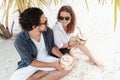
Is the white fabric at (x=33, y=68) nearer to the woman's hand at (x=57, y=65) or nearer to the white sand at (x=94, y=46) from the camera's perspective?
the woman's hand at (x=57, y=65)

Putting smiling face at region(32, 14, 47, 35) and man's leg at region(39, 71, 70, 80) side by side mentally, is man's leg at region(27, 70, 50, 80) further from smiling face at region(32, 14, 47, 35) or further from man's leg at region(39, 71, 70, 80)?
smiling face at region(32, 14, 47, 35)

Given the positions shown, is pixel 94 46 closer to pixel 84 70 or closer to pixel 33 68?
pixel 84 70

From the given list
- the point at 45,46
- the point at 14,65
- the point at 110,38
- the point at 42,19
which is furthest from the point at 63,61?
the point at 110,38

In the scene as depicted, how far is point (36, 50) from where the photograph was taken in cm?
157

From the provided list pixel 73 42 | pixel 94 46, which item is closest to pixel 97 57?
pixel 94 46

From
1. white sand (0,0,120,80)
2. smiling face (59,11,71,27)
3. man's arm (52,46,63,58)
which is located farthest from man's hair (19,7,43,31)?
white sand (0,0,120,80)

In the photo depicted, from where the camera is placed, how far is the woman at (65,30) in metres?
1.55

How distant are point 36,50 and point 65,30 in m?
0.20

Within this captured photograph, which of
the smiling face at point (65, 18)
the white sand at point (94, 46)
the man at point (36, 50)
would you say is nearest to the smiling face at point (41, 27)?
the man at point (36, 50)

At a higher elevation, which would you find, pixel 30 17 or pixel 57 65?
pixel 30 17

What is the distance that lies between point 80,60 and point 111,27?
43cm

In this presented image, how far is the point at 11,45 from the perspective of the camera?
2.05 meters

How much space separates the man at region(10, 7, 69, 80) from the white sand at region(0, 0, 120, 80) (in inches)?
5.7

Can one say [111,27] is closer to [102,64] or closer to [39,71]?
[102,64]
